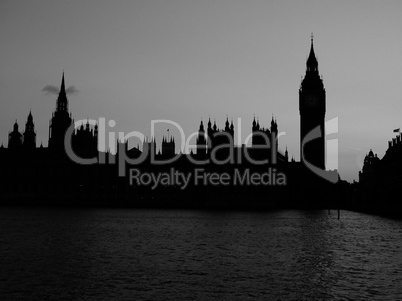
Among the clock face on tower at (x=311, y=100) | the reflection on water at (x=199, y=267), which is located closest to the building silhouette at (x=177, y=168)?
the clock face on tower at (x=311, y=100)

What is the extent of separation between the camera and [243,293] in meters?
20.0

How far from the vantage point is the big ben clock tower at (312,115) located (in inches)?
5177

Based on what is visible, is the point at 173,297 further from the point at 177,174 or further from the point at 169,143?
the point at 169,143

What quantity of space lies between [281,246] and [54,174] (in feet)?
349

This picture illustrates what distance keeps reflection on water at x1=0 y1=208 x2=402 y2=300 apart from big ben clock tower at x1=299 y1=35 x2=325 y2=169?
294ft

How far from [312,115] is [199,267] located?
114 meters

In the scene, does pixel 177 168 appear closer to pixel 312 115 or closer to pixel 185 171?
pixel 185 171

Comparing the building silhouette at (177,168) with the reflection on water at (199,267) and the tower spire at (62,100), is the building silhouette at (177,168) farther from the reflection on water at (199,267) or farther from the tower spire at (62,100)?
the reflection on water at (199,267)

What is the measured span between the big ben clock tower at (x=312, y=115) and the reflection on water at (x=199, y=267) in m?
89.6

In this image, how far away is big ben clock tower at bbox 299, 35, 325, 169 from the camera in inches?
5177

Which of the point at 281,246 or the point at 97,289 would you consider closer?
the point at 97,289

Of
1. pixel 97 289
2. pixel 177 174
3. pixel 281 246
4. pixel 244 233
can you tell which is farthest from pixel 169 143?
pixel 97 289

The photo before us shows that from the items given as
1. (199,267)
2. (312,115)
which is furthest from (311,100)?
(199,267)

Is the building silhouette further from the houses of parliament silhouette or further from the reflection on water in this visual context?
the reflection on water
